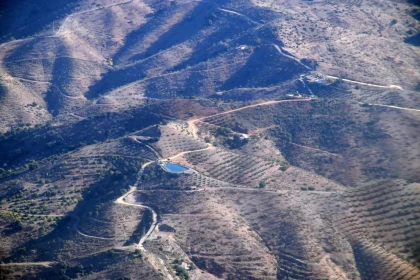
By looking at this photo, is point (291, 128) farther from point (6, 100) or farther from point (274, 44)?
point (6, 100)

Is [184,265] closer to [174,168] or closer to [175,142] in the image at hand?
[174,168]

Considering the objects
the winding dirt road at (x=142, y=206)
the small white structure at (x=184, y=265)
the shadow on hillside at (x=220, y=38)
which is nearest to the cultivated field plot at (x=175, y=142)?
the winding dirt road at (x=142, y=206)

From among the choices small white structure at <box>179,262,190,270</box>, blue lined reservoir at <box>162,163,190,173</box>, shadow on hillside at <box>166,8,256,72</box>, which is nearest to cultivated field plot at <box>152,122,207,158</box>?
blue lined reservoir at <box>162,163,190,173</box>

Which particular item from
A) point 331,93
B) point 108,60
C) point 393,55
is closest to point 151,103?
point 108,60

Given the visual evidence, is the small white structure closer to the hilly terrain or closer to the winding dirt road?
the hilly terrain

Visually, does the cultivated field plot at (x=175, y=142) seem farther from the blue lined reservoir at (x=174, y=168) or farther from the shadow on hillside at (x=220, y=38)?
the shadow on hillside at (x=220, y=38)

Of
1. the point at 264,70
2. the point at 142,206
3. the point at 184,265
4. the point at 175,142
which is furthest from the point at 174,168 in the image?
the point at 264,70
